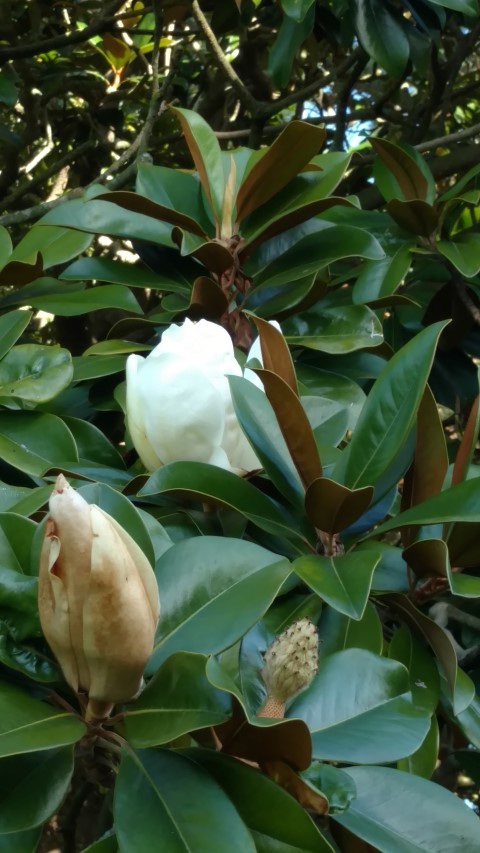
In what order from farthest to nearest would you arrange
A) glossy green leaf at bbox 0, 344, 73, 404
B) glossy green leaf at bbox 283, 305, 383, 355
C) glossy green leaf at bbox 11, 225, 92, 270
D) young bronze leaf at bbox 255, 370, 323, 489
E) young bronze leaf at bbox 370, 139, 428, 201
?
young bronze leaf at bbox 370, 139, 428, 201, glossy green leaf at bbox 11, 225, 92, 270, glossy green leaf at bbox 283, 305, 383, 355, glossy green leaf at bbox 0, 344, 73, 404, young bronze leaf at bbox 255, 370, 323, 489

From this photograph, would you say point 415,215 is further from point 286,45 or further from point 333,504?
point 333,504

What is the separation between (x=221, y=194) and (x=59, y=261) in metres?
0.23

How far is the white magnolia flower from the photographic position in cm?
81

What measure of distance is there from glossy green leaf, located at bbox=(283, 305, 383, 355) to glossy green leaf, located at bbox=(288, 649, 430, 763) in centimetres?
50

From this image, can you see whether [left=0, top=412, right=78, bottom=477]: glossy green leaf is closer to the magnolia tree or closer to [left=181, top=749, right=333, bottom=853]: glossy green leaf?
the magnolia tree

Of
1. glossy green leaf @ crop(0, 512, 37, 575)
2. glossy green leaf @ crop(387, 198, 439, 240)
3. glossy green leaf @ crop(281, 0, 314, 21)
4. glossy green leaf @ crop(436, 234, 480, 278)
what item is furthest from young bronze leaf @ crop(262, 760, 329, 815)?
glossy green leaf @ crop(281, 0, 314, 21)

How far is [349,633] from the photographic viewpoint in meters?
0.77

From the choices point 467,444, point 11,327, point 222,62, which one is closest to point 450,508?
point 467,444

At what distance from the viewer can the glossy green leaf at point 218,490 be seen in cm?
75

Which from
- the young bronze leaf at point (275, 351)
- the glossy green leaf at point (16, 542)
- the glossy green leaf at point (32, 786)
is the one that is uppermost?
the young bronze leaf at point (275, 351)

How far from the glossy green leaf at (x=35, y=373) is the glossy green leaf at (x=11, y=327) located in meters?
0.03

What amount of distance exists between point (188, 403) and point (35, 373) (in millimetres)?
268

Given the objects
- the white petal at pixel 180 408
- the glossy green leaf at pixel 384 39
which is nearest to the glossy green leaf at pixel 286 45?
the glossy green leaf at pixel 384 39

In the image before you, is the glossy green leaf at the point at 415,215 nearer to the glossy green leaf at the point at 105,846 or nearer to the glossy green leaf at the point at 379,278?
the glossy green leaf at the point at 379,278
